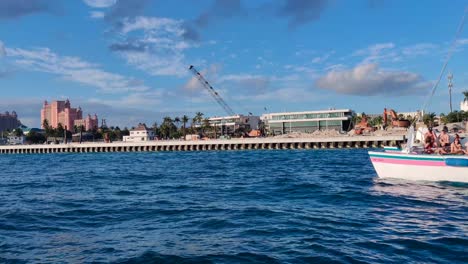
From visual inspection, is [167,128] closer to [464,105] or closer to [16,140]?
[16,140]

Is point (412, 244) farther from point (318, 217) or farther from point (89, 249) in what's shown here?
point (89, 249)

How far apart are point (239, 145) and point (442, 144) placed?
81111 millimetres

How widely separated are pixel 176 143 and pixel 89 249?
97793 mm

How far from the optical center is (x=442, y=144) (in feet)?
68.4

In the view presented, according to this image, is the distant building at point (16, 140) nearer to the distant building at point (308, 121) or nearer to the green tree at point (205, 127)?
the green tree at point (205, 127)

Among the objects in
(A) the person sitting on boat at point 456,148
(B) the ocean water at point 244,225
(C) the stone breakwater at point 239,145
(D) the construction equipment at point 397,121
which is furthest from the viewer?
(C) the stone breakwater at point 239,145

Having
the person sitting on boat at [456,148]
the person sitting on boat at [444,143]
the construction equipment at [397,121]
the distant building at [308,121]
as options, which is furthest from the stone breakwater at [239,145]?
the distant building at [308,121]

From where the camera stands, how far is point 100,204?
1628 cm

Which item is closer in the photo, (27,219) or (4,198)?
(27,219)

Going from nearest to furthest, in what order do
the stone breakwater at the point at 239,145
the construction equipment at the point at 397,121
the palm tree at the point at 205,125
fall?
the construction equipment at the point at 397,121 → the stone breakwater at the point at 239,145 → the palm tree at the point at 205,125

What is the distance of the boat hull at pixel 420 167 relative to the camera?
63.2 ft

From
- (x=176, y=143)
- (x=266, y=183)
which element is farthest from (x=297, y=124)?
(x=266, y=183)

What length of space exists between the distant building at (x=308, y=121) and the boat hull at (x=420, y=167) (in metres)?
151

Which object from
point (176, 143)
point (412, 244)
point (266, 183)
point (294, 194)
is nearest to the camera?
point (412, 244)
